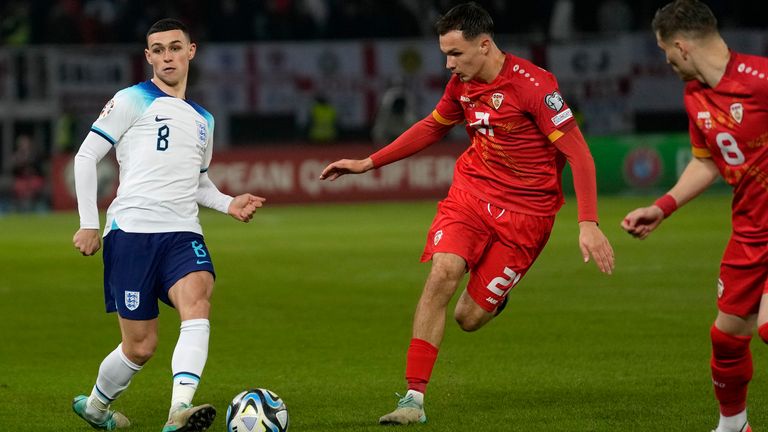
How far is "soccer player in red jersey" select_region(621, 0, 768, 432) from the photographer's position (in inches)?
238

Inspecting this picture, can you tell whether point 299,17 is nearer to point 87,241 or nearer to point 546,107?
point 546,107

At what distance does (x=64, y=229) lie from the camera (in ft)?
70.5

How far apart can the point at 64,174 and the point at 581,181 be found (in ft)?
65.2

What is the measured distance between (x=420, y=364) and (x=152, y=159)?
177 cm

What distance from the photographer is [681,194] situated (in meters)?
6.39

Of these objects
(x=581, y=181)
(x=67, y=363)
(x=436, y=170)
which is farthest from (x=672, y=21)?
(x=436, y=170)

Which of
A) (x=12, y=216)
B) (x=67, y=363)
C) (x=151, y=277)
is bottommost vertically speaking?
(x=12, y=216)

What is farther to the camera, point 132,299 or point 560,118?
point 560,118

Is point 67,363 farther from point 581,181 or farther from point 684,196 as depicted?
point 684,196

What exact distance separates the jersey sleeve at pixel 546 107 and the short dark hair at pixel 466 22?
0.39 metres

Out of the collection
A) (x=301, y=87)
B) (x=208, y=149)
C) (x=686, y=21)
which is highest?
(x=686, y=21)

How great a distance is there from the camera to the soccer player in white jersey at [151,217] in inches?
267

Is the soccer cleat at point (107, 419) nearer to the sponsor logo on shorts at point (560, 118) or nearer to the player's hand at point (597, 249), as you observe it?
the player's hand at point (597, 249)

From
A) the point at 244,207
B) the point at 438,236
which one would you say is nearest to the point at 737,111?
the point at 438,236
